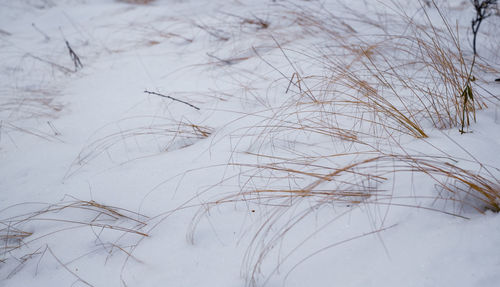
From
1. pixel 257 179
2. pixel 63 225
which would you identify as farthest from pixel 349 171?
pixel 63 225

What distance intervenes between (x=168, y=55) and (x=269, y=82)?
1.22 m

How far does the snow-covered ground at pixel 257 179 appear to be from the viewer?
27.9 inches

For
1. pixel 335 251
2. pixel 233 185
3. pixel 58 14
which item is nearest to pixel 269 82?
pixel 233 185

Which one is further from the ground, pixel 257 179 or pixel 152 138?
pixel 257 179

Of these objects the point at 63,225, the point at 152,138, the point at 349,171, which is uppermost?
the point at 349,171

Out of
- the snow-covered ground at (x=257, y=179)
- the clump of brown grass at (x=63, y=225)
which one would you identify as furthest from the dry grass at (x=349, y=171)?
the clump of brown grass at (x=63, y=225)

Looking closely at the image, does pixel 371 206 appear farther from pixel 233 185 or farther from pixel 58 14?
pixel 58 14

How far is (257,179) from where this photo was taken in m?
0.99

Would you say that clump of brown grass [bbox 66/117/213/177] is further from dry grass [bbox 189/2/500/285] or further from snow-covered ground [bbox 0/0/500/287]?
dry grass [bbox 189/2/500/285]

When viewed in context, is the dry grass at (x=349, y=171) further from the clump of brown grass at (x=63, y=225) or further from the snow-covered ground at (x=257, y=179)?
the clump of brown grass at (x=63, y=225)

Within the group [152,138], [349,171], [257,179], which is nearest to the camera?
[349,171]

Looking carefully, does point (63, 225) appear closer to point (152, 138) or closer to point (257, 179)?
→ point (152, 138)

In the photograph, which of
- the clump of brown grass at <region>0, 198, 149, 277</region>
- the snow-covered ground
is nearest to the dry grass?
the snow-covered ground

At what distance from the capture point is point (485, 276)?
58 cm
